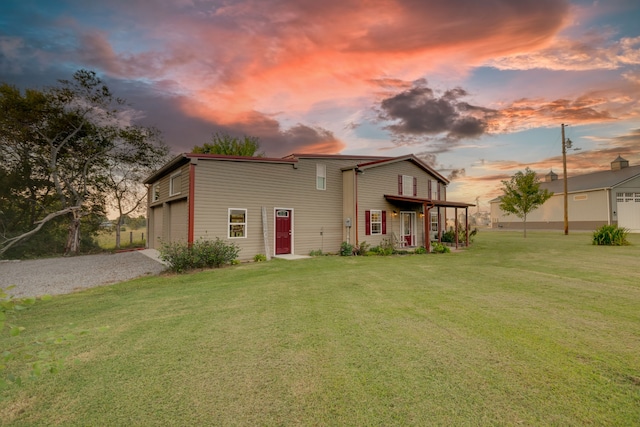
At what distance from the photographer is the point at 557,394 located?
2.84 m

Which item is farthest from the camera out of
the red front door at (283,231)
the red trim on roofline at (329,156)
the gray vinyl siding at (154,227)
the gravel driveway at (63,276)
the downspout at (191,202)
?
the gray vinyl siding at (154,227)

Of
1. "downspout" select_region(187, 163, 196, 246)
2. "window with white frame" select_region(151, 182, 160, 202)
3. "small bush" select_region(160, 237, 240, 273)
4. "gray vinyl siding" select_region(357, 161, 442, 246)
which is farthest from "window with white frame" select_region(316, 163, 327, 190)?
"window with white frame" select_region(151, 182, 160, 202)

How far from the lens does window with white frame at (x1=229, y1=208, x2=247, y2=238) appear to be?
12930mm

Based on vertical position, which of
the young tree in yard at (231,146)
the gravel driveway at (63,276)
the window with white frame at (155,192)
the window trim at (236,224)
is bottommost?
the gravel driveway at (63,276)

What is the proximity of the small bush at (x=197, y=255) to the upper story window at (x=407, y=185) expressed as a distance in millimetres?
11438

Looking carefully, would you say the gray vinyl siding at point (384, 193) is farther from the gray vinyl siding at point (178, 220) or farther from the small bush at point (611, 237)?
the small bush at point (611, 237)

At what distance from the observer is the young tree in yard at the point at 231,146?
28.1 meters

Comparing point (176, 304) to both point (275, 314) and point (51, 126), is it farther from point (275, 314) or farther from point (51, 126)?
point (51, 126)

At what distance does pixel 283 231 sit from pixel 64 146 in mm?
15920

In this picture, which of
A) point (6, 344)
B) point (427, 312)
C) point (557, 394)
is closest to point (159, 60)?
point (6, 344)

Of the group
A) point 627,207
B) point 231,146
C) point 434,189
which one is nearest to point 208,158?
point 434,189

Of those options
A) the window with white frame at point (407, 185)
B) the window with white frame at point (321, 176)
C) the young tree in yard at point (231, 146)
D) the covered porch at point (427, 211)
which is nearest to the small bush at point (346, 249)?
the window with white frame at point (321, 176)

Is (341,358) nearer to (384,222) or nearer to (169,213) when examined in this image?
(384,222)

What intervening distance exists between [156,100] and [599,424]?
20.7m
